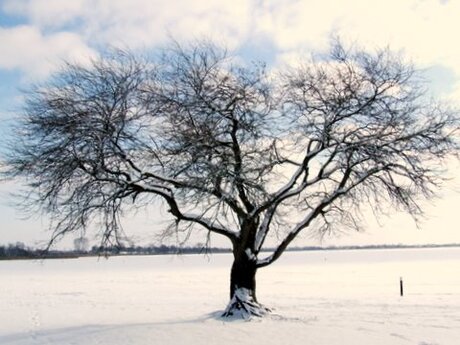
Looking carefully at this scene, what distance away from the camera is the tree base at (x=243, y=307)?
15.7 meters

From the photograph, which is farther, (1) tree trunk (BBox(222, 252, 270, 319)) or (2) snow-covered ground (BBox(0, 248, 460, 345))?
(1) tree trunk (BBox(222, 252, 270, 319))

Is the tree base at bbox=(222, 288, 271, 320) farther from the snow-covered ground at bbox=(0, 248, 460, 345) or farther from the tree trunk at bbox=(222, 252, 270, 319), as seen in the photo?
the snow-covered ground at bbox=(0, 248, 460, 345)

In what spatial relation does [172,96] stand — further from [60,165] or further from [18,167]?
[18,167]

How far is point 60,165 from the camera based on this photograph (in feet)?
46.0

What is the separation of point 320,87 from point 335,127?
46.7 inches

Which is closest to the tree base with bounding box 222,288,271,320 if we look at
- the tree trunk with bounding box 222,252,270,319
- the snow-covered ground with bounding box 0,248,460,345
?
the tree trunk with bounding box 222,252,270,319

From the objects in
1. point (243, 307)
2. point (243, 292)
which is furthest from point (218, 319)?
point (243, 292)

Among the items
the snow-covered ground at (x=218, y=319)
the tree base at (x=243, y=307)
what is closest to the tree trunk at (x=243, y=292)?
the tree base at (x=243, y=307)

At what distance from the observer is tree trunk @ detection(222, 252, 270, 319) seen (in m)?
15.8

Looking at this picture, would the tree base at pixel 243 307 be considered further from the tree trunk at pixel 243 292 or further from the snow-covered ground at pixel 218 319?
the snow-covered ground at pixel 218 319

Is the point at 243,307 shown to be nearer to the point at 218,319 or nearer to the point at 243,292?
the point at 243,292

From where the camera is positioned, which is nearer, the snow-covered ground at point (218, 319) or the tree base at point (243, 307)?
the snow-covered ground at point (218, 319)

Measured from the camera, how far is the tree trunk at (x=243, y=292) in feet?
51.7

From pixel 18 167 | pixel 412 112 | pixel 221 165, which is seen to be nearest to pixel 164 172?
pixel 221 165
